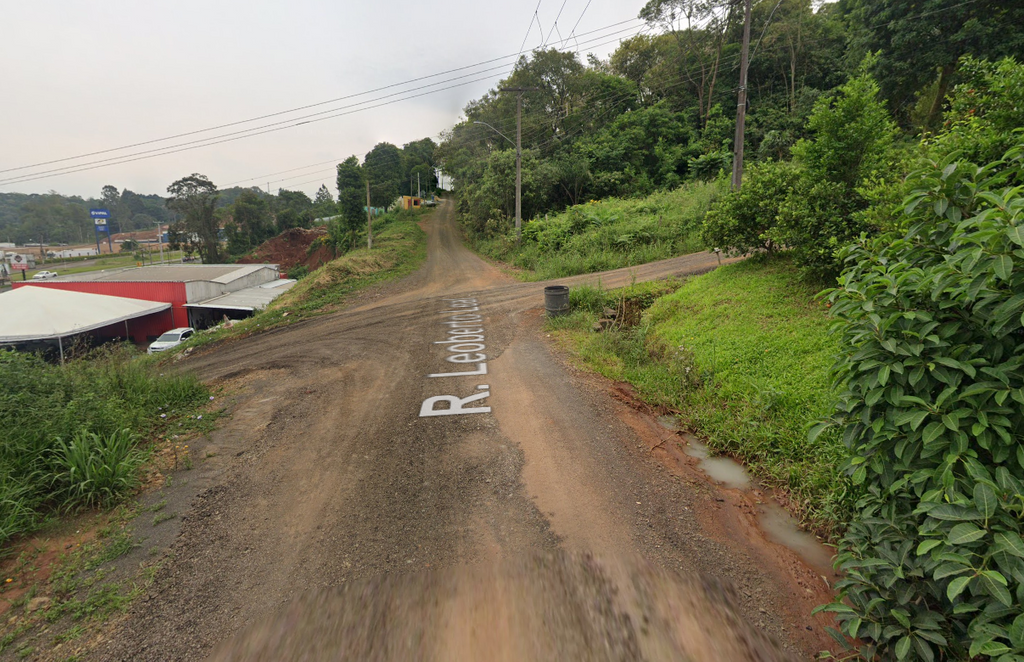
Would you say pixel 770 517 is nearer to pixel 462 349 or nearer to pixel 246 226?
pixel 462 349

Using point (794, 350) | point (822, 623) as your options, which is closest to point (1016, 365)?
point (822, 623)

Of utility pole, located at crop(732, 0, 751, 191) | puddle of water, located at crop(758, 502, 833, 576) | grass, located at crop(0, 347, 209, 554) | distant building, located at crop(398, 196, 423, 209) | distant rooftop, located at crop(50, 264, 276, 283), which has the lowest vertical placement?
puddle of water, located at crop(758, 502, 833, 576)

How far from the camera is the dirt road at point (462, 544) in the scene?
273cm

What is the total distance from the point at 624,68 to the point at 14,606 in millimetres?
46084

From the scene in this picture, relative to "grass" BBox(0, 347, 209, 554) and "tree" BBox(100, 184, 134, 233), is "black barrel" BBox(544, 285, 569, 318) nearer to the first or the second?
"grass" BBox(0, 347, 209, 554)

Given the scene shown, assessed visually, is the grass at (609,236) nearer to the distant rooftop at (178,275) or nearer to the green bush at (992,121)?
the green bush at (992,121)

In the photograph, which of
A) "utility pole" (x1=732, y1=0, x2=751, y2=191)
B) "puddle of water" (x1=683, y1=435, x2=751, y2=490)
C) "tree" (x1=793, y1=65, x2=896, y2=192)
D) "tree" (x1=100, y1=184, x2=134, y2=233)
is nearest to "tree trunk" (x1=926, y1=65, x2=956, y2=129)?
"utility pole" (x1=732, y1=0, x2=751, y2=191)

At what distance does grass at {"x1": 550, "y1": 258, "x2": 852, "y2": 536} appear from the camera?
417cm

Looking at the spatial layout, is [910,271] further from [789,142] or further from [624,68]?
[624,68]

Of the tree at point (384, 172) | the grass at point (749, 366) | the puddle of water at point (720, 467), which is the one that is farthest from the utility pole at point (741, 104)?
the tree at point (384, 172)

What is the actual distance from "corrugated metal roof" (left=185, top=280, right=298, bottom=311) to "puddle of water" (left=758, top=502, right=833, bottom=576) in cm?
2594

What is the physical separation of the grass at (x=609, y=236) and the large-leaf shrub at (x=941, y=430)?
13724mm

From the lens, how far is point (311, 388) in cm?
717

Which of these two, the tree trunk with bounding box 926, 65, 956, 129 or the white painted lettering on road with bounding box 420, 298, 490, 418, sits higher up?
the tree trunk with bounding box 926, 65, 956, 129
